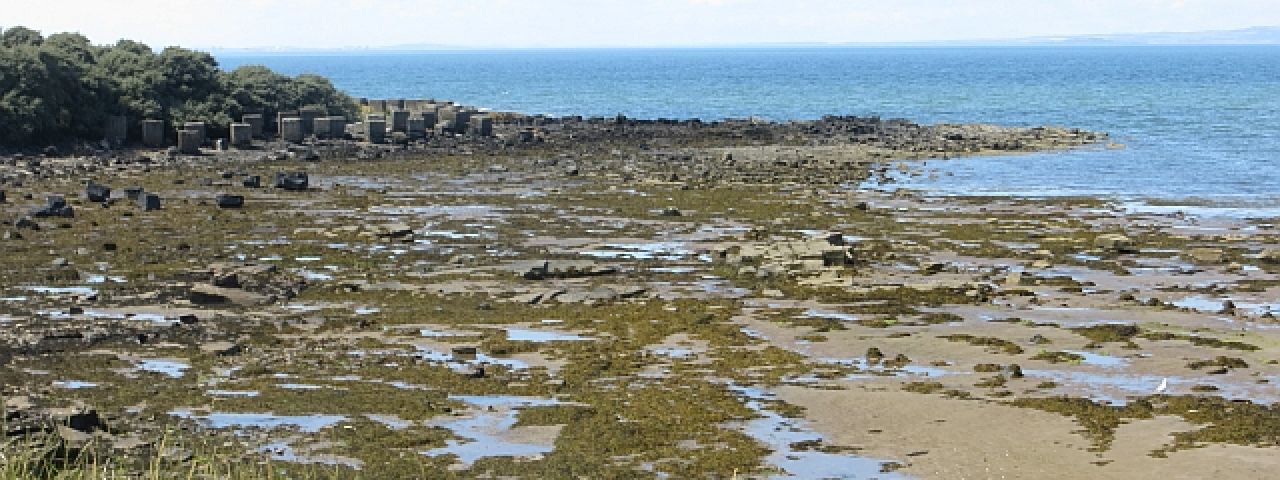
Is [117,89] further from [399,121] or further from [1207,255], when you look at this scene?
[1207,255]

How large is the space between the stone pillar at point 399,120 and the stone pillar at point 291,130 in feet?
13.1

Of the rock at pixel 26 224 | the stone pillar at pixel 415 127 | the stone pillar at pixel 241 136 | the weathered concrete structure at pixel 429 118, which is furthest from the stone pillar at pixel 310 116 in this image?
the rock at pixel 26 224

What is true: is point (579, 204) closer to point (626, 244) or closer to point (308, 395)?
point (626, 244)

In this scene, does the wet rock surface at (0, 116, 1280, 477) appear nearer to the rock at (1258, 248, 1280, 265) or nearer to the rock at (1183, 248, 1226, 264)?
the rock at (1183, 248, 1226, 264)

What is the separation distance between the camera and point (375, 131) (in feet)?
164

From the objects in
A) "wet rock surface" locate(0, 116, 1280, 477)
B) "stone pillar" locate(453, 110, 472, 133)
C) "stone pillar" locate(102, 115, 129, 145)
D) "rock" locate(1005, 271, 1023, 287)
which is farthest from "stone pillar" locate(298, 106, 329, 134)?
"rock" locate(1005, 271, 1023, 287)

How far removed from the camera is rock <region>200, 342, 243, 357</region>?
723 inches

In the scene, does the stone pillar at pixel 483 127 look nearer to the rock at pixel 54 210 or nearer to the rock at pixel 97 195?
the rock at pixel 97 195

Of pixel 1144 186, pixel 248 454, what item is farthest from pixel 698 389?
pixel 1144 186

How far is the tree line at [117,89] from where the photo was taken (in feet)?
144

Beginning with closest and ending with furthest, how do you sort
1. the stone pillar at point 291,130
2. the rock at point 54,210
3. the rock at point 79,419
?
the rock at point 79,419
the rock at point 54,210
the stone pillar at point 291,130

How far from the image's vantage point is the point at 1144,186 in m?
40.2

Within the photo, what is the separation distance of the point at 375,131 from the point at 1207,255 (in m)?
29.2

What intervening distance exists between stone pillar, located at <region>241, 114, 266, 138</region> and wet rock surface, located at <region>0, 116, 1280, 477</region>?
11.9 metres
